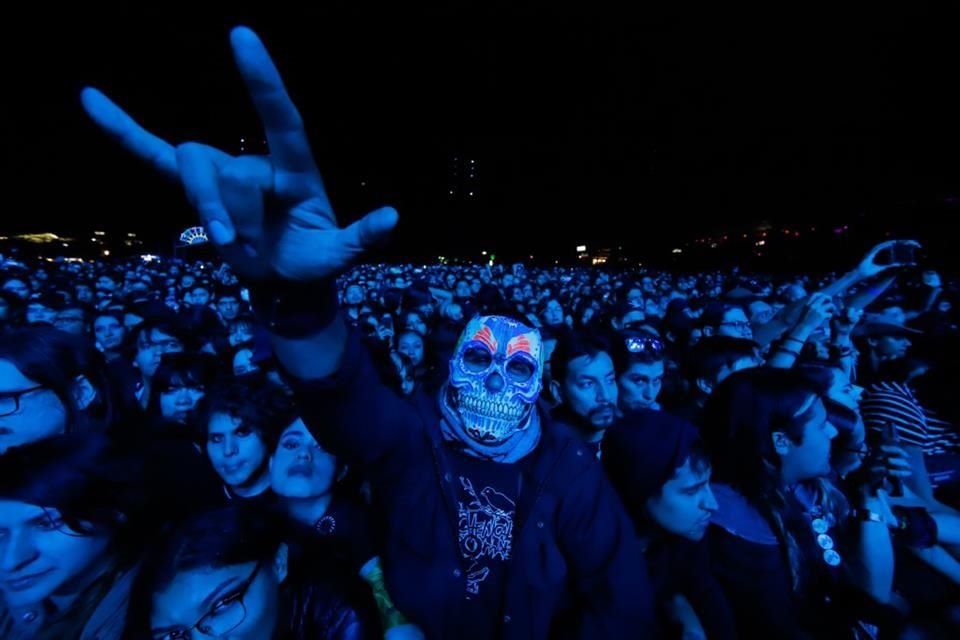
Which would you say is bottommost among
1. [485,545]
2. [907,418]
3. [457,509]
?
[907,418]

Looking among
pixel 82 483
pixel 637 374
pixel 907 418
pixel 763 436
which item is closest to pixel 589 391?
pixel 637 374

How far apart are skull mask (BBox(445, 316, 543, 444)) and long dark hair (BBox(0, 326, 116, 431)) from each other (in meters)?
2.03

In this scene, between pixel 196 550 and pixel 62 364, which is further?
pixel 62 364

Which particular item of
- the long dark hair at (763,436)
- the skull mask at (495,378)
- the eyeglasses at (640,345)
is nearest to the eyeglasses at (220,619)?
the skull mask at (495,378)

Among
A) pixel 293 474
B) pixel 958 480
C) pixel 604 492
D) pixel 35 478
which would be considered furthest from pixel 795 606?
pixel 35 478

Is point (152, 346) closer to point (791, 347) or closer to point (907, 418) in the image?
point (791, 347)

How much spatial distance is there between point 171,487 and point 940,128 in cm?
3299

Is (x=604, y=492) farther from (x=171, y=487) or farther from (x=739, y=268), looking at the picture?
(x=739, y=268)

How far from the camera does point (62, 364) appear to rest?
8.63 feet

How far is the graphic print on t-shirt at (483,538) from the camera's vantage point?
1.79 meters

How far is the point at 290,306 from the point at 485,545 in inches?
45.2

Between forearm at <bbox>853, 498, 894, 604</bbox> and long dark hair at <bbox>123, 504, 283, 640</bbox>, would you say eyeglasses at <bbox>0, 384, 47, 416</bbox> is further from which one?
forearm at <bbox>853, 498, 894, 604</bbox>

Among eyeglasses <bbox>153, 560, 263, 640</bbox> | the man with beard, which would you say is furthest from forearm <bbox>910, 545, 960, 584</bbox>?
eyeglasses <bbox>153, 560, 263, 640</bbox>

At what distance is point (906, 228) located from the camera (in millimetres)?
20453
